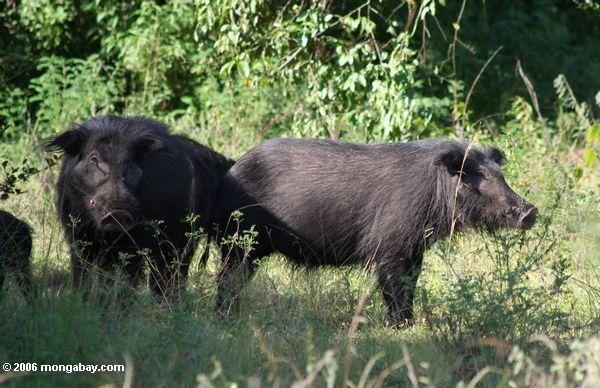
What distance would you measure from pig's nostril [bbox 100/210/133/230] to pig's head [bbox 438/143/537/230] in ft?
7.31

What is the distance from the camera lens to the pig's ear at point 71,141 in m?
6.39

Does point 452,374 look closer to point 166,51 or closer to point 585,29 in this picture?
point 166,51

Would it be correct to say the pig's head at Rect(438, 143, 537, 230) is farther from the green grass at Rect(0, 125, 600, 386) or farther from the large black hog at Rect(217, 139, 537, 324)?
the green grass at Rect(0, 125, 600, 386)

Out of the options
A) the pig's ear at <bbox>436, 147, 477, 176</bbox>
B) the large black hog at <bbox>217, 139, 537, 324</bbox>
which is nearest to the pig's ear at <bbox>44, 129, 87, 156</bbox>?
the large black hog at <bbox>217, 139, 537, 324</bbox>

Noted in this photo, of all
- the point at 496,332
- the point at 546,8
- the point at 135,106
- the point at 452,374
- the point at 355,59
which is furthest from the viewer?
the point at 546,8

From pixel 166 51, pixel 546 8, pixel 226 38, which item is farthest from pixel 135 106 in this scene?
pixel 546 8

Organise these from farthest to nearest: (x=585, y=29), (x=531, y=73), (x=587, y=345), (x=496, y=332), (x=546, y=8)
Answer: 1. (x=585, y=29)
2. (x=546, y=8)
3. (x=531, y=73)
4. (x=496, y=332)
5. (x=587, y=345)

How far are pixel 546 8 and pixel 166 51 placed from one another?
649 cm

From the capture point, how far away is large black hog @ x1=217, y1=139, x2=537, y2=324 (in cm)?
643

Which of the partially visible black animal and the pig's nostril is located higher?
the pig's nostril

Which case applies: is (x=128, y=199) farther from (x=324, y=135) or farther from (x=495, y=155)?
(x=324, y=135)

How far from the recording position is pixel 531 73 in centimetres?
1314

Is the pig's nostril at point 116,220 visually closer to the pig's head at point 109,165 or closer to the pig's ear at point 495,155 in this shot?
the pig's head at point 109,165

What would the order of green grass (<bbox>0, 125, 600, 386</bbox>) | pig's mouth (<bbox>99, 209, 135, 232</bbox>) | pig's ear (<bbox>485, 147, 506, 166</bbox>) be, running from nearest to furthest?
green grass (<bbox>0, 125, 600, 386</bbox>) → pig's mouth (<bbox>99, 209, 135, 232</bbox>) → pig's ear (<bbox>485, 147, 506, 166</bbox>)
